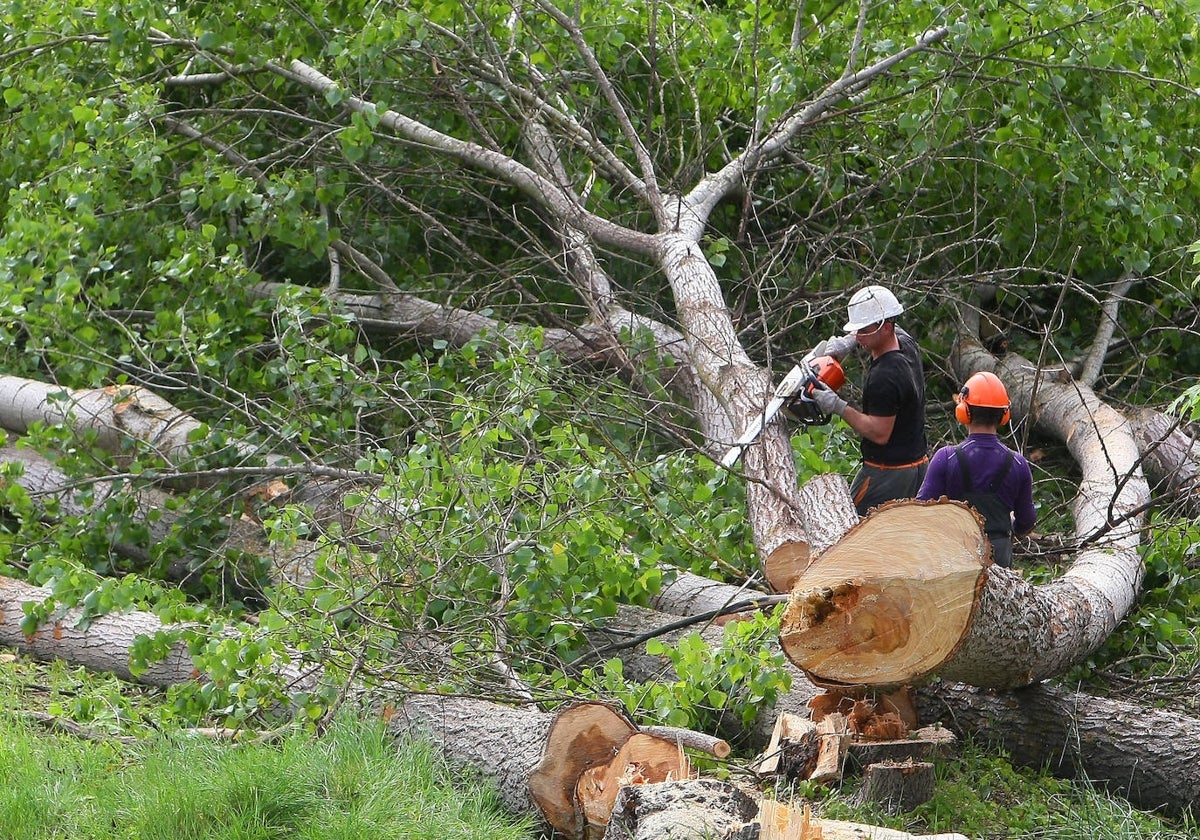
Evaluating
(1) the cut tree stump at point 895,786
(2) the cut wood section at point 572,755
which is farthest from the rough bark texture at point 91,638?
(1) the cut tree stump at point 895,786

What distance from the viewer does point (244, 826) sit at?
3039 millimetres

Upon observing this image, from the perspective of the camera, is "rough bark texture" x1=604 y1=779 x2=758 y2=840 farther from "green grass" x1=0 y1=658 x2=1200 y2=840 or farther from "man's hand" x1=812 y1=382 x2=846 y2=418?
"man's hand" x1=812 y1=382 x2=846 y2=418

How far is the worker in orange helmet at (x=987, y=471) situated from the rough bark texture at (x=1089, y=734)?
0.58m

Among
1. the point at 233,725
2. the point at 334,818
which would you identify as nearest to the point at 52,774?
the point at 233,725

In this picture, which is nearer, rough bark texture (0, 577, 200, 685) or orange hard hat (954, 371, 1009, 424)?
orange hard hat (954, 371, 1009, 424)

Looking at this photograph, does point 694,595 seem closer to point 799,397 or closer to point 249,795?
point 799,397

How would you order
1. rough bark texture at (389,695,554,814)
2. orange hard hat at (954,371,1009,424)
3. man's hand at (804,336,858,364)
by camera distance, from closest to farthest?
rough bark texture at (389,695,554,814), orange hard hat at (954,371,1009,424), man's hand at (804,336,858,364)

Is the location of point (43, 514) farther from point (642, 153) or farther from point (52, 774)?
point (642, 153)

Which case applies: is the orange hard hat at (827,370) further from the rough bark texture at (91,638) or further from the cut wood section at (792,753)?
the rough bark texture at (91,638)

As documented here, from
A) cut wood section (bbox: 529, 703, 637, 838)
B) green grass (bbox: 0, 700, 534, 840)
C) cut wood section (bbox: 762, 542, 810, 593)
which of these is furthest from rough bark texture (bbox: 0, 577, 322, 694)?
cut wood section (bbox: 762, 542, 810, 593)

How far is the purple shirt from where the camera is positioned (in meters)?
4.27

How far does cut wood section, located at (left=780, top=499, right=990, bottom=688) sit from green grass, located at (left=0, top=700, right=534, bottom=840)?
994 millimetres

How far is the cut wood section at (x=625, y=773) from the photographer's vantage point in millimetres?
3297

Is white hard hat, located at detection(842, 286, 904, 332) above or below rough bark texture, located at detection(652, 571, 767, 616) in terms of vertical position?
above
